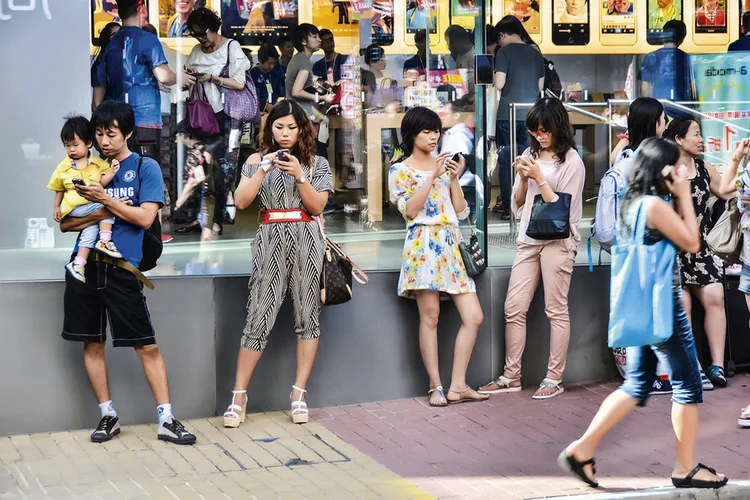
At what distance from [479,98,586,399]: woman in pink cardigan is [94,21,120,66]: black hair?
283cm

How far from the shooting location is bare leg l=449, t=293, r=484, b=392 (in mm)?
7848

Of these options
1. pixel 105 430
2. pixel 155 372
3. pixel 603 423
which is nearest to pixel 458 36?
pixel 155 372

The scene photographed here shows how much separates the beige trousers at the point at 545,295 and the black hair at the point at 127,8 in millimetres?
3071

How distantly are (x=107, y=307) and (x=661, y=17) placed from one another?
607 cm

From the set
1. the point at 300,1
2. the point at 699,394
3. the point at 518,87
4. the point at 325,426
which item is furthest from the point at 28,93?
the point at 699,394

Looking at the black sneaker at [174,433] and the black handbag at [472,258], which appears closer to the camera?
the black sneaker at [174,433]

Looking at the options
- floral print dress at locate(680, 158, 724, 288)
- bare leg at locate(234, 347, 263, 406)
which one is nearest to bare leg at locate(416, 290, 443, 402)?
bare leg at locate(234, 347, 263, 406)

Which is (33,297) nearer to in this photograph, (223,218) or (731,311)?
(223,218)

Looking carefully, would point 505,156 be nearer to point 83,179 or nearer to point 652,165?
point 652,165

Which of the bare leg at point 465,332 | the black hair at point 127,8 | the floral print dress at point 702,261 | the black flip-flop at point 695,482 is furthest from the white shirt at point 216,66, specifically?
the black flip-flop at point 695,482

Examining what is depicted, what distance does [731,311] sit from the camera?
337 inches

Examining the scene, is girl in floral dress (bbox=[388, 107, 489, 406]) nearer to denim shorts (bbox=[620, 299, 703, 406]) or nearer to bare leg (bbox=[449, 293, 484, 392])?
bare leg (bbox=[449, 293, 484, 392])

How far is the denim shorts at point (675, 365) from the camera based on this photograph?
576 cm

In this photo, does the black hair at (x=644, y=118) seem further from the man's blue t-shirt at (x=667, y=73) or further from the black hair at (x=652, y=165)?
the man's blue t-shirt at (x=667, y=73)
